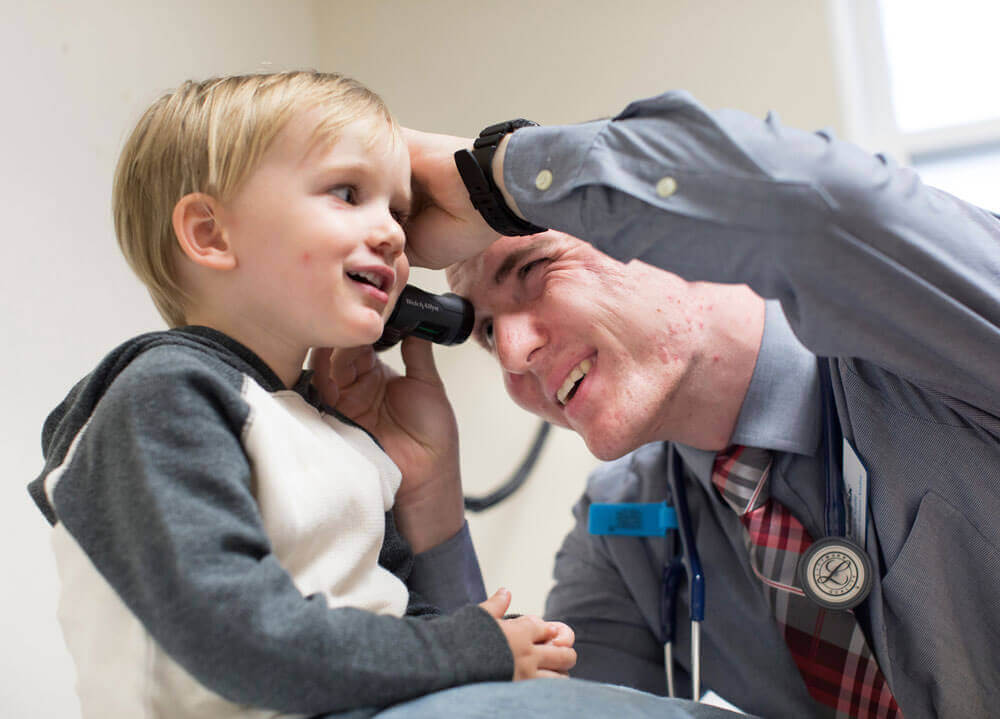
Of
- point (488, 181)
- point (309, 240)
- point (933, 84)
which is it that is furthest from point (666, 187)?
point (933, 84)

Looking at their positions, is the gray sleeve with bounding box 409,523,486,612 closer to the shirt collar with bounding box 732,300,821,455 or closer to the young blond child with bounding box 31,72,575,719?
the young blond child with bounding box 31,72,575,719

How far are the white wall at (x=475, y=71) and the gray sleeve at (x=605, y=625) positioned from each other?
59cm

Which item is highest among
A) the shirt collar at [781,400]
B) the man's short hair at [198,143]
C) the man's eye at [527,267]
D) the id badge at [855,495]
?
the man's short hair at [198,143]

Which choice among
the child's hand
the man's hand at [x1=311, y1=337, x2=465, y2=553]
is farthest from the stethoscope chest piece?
the man's hand at [x1=311, y1=337, x2=465, y2=553]

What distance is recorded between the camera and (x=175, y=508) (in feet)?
2.35

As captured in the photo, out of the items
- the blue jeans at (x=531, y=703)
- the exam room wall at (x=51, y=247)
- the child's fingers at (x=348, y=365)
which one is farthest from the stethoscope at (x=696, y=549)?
the exam room wall at (x=51, y=247)

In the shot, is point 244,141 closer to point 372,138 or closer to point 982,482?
point 372,138

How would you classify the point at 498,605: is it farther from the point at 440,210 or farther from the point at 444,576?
the point at 440,210

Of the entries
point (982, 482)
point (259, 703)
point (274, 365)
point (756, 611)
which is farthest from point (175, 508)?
point (756, 611)

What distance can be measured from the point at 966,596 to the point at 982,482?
0.17 meters

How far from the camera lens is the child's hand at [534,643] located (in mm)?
863

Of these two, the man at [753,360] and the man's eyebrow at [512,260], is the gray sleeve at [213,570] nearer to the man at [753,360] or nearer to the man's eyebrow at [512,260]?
the man at [753,360]

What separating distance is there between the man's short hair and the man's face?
1.36 feet

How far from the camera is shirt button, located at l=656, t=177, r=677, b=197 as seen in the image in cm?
90
